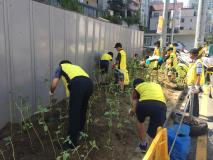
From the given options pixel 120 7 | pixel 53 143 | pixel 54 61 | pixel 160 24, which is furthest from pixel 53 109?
pixel 120 7

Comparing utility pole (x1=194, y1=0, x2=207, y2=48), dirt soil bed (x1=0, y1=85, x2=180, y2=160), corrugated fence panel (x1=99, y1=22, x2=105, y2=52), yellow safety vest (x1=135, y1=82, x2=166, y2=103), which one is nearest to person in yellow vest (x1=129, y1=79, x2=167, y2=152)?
yellow safety vest (x1=135, y1=82, x2=166, y2=103)

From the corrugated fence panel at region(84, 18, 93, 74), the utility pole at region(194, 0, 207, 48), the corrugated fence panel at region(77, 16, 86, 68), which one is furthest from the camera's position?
the utility pole at region(194, 0, 207, 48)

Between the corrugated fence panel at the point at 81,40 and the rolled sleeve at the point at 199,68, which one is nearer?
the rolled sleeve at the point at 199,68

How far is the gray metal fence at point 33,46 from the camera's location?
457cm

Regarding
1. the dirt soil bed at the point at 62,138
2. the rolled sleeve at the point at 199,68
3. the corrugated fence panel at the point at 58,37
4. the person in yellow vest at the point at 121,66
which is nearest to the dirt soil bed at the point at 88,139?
the dirt soil bed at the point at 62,138

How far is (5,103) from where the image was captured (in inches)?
183

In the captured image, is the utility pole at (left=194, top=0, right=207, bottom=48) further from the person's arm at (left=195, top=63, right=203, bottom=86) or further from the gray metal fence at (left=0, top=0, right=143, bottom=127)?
the gray metal fence at (left=0, top=0, right=143, bottom=127)

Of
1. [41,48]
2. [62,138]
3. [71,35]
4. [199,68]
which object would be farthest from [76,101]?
[199,68]

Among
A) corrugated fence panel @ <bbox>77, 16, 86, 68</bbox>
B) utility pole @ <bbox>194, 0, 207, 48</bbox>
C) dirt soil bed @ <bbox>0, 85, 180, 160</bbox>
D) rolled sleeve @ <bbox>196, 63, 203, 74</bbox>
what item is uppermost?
utility pole @ <bbox>194, 0, 207, 48</bbox>

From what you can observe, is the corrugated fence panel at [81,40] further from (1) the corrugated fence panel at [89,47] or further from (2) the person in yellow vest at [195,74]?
(2) the person in yellow vest at [195,74]

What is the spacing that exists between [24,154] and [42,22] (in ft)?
9.29

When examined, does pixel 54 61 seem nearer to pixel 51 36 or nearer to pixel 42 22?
pixel 51 36

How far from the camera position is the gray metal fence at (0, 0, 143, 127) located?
15.0 ft

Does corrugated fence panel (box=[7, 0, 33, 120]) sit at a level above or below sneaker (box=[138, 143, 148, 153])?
above
